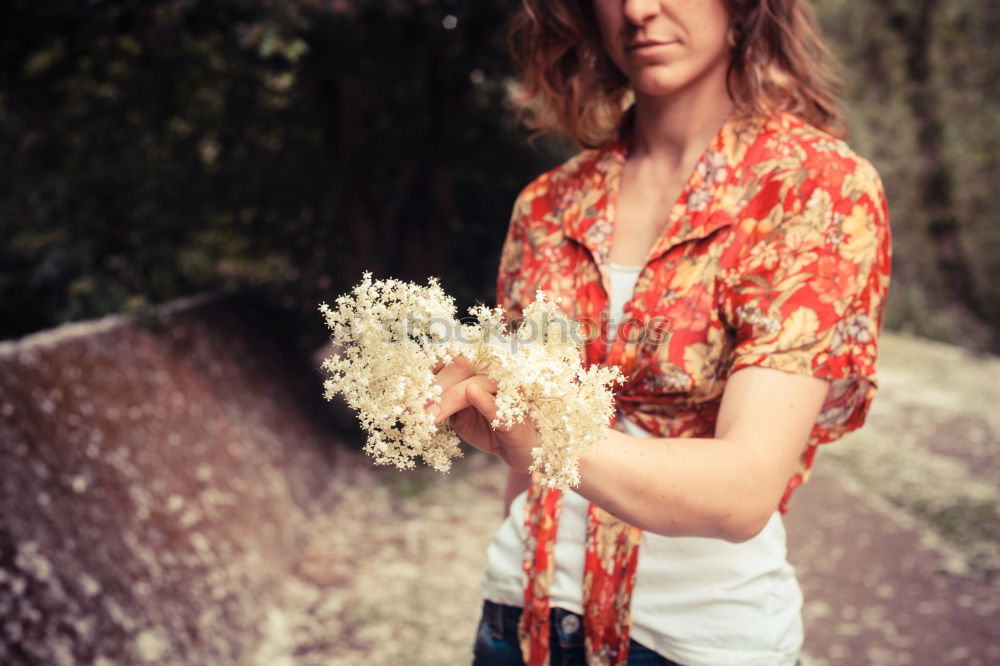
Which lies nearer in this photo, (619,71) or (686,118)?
(686,118)

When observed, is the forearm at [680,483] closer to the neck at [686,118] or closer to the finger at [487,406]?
the finger at [487,406]

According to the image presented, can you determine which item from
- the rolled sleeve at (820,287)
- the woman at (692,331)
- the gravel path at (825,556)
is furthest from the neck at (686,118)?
the gravel path at (825,556)

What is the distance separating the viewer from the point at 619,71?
1855 millimetres

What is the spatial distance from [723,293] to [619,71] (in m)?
0.71

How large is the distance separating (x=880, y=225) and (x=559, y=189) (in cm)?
61

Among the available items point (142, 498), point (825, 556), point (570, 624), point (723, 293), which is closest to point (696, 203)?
point (723, 293)

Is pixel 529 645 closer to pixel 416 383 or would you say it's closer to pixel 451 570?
pixel 416 383

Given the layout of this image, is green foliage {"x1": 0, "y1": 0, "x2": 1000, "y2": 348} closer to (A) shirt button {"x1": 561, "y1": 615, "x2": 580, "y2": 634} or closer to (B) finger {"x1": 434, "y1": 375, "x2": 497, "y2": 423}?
(A) shirt button {"x1": 561, "y1": 615, "x2": 580, "y2": 634}

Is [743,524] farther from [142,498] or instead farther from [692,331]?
[142,498]

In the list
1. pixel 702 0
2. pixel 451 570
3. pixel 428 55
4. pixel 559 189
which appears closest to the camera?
pixel 702 0

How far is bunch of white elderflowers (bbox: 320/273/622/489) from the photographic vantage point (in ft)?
3.42

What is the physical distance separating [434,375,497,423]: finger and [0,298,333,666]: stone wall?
1.91 metres

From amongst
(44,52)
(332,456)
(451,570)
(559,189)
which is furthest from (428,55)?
(559,189)

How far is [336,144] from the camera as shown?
18.9 feet
